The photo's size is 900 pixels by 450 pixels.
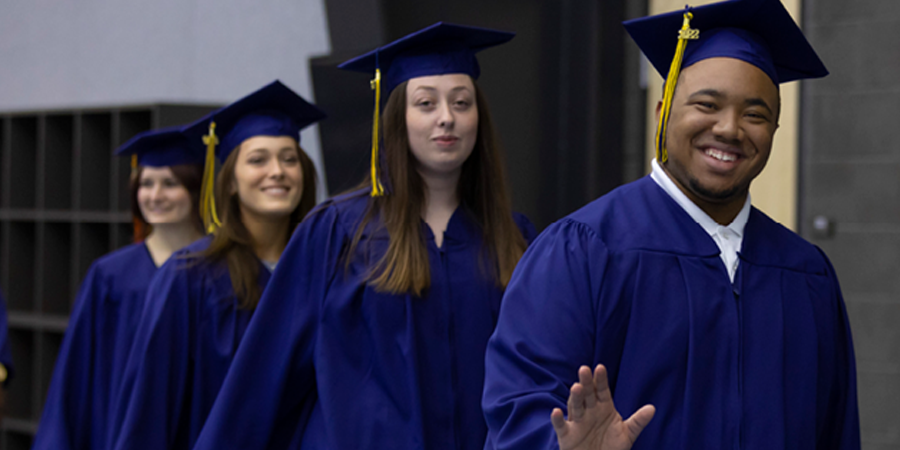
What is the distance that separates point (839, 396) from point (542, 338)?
66 centimetres

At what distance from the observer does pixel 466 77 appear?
230cm

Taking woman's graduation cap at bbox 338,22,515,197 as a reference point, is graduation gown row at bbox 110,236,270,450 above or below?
below

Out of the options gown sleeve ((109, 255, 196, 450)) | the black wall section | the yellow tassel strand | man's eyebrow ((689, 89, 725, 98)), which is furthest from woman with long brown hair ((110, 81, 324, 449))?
man's eyebrow ((689, 89, 725, 98))

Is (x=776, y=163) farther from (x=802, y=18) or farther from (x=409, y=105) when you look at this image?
(x=409, y=105)

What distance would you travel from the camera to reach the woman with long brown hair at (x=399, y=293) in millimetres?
2152

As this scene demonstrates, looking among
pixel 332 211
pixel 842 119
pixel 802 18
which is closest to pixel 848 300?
pixel 842 119

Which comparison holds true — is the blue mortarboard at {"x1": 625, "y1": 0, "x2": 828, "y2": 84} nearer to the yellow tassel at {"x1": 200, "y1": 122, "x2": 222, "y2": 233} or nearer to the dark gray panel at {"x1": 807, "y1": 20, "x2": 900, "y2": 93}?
the yellow tassel at {"x1": 200, "y1": 122, "x2": 222, "y2": 233}

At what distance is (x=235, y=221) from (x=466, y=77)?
1.10 meters

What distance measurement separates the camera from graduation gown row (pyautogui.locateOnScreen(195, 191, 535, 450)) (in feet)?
7.02

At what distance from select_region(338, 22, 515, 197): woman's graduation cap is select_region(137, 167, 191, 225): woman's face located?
1.50m

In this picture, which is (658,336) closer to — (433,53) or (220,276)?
(433,53)

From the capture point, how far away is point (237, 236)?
294cm

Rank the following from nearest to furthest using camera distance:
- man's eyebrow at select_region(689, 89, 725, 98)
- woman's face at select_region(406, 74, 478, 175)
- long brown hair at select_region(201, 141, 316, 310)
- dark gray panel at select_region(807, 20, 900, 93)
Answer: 1. man's eyebrow at select_region(689, 89, 725, 98)
2. woman's face at select_region(406, 74, 478, 175)
3. long brown hair at select_region(201, 141, 316, 310)
4. dark gray panel at select_region(807, 20, 900, 93)

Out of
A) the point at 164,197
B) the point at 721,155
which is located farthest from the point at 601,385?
the point at 164,197
